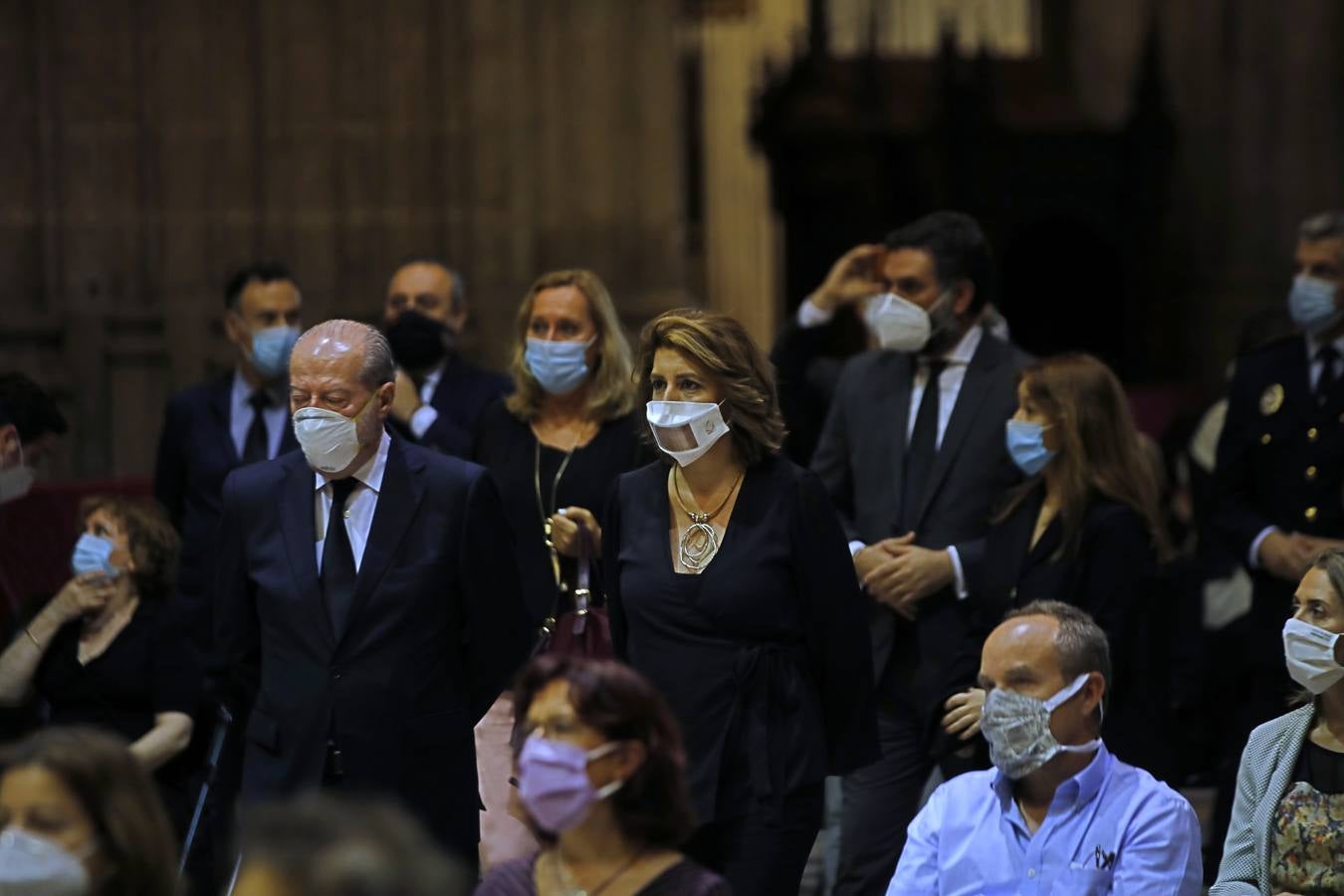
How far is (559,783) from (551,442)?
2.67 metres

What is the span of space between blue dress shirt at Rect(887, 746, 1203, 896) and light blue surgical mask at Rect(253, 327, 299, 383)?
335cm

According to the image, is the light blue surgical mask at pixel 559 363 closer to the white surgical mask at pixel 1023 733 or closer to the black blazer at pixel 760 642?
the black blazer at pixel 760 642


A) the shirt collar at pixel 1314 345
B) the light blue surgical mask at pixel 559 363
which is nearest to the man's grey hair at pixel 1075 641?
the light blue surgical mask at pixel 559 363

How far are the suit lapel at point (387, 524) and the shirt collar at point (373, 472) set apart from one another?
0.06 ft

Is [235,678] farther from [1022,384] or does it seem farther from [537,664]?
[1022,384]

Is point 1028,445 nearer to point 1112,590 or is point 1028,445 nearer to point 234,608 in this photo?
point 1112,590

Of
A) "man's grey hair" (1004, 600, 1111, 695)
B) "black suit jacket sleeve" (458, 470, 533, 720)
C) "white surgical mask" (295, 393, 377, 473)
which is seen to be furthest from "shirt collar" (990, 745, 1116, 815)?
"white surgical mask" (295, 393, 377, 473)

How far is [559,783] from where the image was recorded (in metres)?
3.90

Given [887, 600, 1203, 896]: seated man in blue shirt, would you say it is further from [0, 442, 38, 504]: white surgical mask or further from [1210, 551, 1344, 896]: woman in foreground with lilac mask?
[0, 442, 38, 504]: white surgical mask

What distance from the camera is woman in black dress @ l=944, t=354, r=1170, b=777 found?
6.09 metres

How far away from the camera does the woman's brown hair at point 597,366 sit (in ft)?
21.2

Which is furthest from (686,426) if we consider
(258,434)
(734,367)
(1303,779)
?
(258,434)

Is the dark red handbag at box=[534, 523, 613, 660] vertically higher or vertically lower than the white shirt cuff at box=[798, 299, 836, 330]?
lower

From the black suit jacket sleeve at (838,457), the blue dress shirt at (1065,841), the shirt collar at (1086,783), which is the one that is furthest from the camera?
the black suit jacket sleeve at (838,457)
